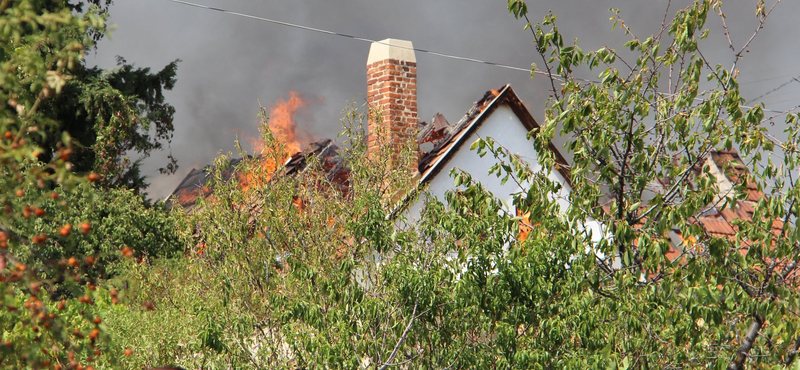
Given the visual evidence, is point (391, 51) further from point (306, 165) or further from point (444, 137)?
point (306, 165)

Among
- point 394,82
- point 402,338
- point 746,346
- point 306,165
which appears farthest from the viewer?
point 394,82

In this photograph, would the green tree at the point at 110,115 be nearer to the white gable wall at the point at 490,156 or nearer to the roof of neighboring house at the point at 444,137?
the roof of neighboring house at the point at 444,137

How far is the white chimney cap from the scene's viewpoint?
11806 mm

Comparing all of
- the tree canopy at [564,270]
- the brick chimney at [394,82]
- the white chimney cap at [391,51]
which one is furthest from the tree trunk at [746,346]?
the white chimney cap at [391,51]

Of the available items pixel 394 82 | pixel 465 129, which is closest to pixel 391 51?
pixel 394 82

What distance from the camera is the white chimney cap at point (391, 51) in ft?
38.7

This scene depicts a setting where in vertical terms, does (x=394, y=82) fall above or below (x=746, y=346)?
above

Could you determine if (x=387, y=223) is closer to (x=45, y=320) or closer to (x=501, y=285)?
(x=501, y=285)

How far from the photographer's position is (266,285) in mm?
6367

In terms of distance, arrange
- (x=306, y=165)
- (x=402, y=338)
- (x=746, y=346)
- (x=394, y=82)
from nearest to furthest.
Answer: (x=402, y=338)
(x=746, y=346)
(x=306, y=165)
(x=394, y=82)

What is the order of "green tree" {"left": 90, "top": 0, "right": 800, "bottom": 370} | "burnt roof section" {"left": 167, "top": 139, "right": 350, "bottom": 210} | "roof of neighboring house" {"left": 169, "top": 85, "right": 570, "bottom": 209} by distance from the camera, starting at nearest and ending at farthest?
1. "green tree" {"left": 90, "top": 0, "right": 800, "bottom": 370}
2. "burnt roof section" {"left": 167, "top": 139, "right": 350, "bottom": 210}
3. "roof of neighboring house" {"left": 169, "top": 85, "right": 570, "bottom": 209}

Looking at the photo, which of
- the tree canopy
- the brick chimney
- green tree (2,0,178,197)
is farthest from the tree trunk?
green tree (2,0,178,197)

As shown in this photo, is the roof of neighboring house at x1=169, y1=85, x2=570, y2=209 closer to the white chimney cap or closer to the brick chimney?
the brick chimney

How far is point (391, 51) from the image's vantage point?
38.7 ft
